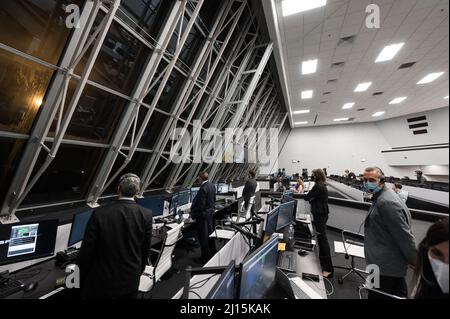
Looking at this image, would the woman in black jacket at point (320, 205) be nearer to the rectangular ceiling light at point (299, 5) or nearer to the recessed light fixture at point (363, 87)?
the rectangular ceiling light at point (299, 5)

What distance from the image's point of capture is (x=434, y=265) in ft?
2.20

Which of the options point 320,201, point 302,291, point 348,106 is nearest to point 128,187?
point 302,291

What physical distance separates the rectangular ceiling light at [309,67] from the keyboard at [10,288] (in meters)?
7.60

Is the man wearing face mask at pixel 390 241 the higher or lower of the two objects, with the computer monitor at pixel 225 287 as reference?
higher

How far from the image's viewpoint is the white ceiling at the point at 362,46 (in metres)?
4.16

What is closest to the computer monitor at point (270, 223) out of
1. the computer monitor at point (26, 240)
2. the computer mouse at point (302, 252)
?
the computer mouse at point (302, 252)

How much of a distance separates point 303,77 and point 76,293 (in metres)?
8.17

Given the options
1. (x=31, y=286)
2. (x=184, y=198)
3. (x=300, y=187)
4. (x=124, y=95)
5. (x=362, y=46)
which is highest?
(x=362, y=46)

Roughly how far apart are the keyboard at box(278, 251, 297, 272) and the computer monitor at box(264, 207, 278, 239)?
270 millimetres

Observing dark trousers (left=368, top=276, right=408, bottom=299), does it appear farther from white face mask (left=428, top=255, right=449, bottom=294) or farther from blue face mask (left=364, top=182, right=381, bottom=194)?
white face mask (left=428, top=255, right=449, bottom=294)

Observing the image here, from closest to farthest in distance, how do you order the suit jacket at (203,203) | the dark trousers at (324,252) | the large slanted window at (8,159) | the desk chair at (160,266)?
the desk chair at (160,266) < the large slanted window at (8,159) < the dark trousers at (324,252) < the suit jacket at (203,203)

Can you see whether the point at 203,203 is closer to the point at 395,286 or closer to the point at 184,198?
the point at 184,198

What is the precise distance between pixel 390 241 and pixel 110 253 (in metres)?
2.25
